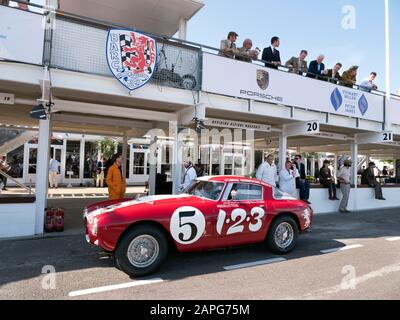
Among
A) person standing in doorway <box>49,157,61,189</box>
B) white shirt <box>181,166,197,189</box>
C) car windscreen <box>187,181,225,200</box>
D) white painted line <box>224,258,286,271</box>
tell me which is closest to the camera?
white painted line <box>224,258,286,271</box>

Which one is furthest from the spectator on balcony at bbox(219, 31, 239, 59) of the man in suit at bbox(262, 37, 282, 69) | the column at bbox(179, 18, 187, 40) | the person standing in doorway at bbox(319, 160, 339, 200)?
the person standing in doorway at bbox(319, 160, 339, 200)

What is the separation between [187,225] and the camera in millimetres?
5188

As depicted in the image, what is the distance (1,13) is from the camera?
6.59 metres

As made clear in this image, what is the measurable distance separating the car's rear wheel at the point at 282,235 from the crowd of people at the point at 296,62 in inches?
196

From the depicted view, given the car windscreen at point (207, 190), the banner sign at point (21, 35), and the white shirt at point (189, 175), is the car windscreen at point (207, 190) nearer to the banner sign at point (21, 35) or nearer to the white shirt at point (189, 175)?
the white shirt at point (189, 175)

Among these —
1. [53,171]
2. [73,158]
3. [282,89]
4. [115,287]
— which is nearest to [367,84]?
[282,89]

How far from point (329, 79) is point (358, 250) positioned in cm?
678

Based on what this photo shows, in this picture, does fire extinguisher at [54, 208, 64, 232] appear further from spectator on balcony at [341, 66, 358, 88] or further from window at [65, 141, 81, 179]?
window at [65, 141, 81, 179]

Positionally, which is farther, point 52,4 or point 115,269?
point 52,4

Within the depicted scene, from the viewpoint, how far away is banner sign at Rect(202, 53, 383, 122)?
907 cm
